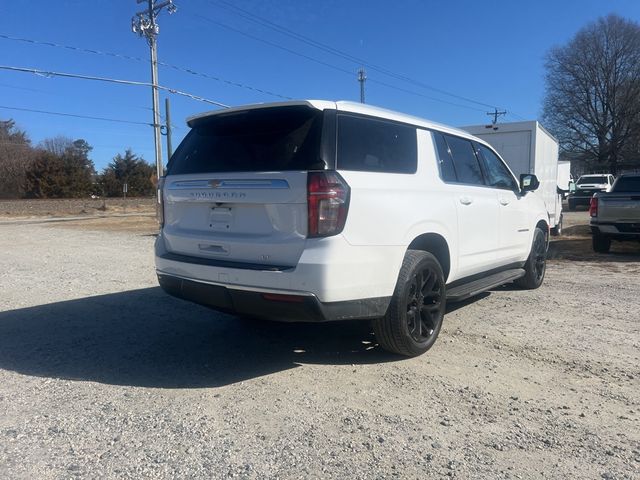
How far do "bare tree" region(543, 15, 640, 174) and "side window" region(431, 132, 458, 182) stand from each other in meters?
51.7

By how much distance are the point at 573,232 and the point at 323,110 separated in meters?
14.9

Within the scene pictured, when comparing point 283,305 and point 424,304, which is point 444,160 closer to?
point 424,304

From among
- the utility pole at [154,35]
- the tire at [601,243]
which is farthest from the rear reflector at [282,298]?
the utility pole at [154,35]

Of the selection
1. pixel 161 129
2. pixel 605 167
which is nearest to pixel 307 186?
pixel 161 129

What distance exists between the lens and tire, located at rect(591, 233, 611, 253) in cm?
1097

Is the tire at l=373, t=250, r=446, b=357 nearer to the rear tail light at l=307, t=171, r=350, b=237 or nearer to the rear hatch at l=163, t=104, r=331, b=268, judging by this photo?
the rear tail light at l=307, t=171, r=350, b=237

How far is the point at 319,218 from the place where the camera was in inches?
139

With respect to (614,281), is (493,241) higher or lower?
higher

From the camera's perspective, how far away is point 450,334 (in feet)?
16.7

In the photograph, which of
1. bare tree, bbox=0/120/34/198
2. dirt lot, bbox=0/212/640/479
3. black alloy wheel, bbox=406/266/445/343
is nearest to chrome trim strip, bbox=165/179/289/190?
black alloy wheel, bbox=406/266/445/343

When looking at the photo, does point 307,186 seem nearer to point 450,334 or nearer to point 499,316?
point 450,334

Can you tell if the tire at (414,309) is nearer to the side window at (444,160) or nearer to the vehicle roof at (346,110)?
the side window at (444,160)

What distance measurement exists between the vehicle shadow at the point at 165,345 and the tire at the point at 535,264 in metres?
2.71

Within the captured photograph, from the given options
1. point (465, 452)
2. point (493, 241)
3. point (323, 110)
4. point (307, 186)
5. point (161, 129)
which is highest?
point (161, 129)
